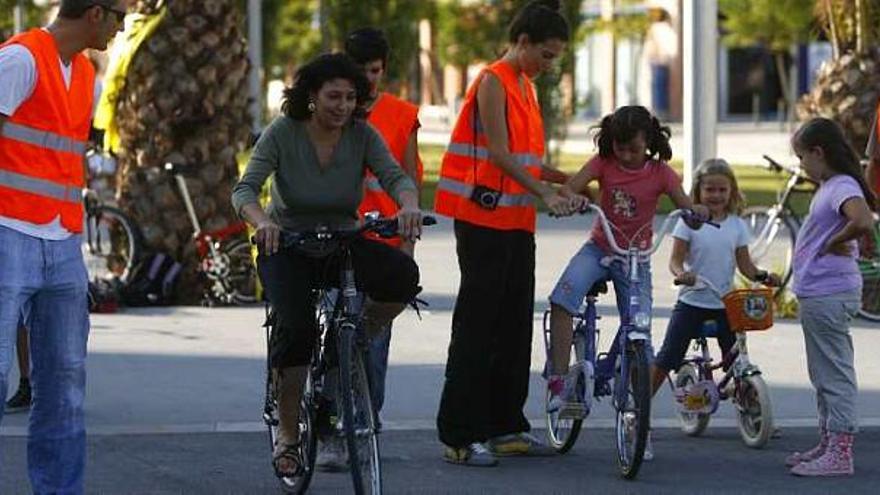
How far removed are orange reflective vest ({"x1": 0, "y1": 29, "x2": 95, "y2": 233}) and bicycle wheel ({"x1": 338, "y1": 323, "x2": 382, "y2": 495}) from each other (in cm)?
104

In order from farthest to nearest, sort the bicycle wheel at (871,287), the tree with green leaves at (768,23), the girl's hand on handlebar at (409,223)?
the tree with green leaves at (768,23)
the bicycle wheel at (871,287)
the girl's hand on handlebar at (409,223)

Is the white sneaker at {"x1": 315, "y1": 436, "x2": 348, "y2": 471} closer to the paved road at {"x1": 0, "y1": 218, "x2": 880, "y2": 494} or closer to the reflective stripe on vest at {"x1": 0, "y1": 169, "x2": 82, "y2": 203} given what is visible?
the paved road at {"x1": 0, "y1": 218, "x2": 880, "y2": 494}

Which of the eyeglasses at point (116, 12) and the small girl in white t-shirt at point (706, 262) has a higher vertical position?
the eyeglasses at point (116, 12)

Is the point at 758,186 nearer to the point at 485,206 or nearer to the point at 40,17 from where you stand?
the point at 485,206

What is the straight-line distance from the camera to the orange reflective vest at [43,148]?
6766 mm

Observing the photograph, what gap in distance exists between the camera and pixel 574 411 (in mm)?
8844

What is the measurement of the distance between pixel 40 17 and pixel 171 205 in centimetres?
3208

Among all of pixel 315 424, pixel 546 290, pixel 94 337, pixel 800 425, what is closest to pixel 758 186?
pixel 546 290

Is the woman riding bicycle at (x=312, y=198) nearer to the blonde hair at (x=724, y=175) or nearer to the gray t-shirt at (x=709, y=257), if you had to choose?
the gray t-shirt at (x=709, y=257)

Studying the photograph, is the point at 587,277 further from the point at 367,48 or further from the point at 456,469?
the point at 367,48

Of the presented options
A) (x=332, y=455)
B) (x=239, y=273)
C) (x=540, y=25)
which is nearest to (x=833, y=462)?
(x=332, y=455)

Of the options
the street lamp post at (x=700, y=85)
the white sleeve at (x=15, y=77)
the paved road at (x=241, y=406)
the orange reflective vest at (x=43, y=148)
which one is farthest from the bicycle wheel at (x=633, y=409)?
the street lamp post at (x=700, y=85)

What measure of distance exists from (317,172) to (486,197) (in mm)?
1145

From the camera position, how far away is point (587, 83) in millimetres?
70562
